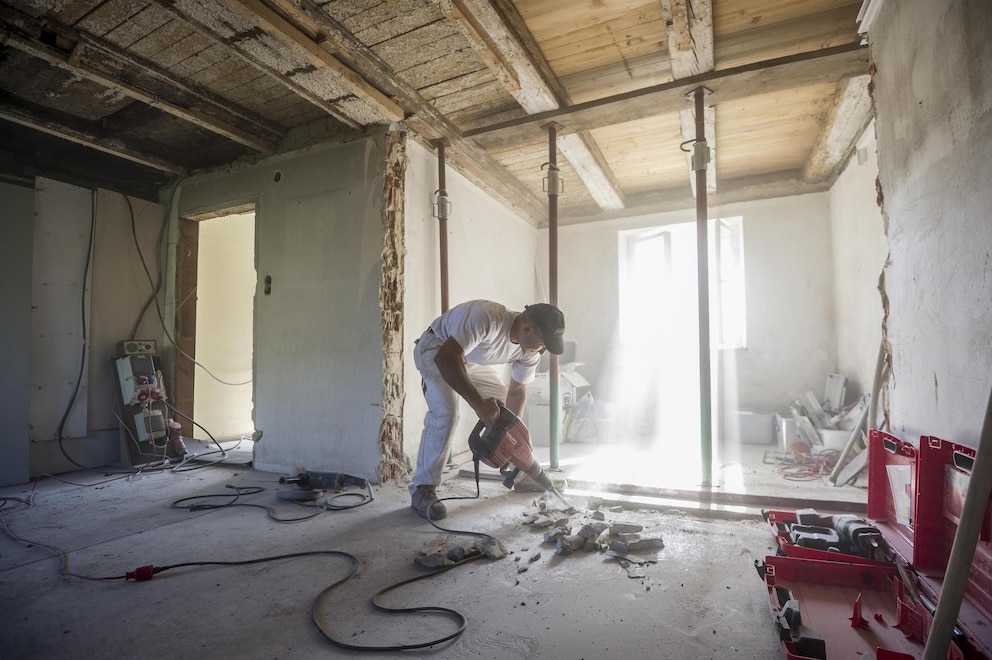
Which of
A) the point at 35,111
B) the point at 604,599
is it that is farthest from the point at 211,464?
the point at 604,599

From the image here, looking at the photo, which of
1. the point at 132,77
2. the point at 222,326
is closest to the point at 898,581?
the point at 132,77

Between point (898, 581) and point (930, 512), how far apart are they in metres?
0.26

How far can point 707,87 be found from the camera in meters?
3.15

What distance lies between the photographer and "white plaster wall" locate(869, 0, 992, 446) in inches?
60.6

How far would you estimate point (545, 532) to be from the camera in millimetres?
2430

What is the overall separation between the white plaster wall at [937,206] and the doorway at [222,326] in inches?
206

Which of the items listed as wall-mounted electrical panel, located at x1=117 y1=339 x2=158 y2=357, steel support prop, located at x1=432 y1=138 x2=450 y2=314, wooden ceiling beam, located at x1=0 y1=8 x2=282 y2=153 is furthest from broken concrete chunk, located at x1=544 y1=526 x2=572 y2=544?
wall-mounted electrical panel, located at x1=117 y1=339 x2=158 y2=357

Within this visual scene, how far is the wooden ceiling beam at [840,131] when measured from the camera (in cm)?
339

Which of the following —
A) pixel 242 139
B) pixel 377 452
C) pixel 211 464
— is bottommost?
pixel 211 464

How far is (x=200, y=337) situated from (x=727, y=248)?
243 inches

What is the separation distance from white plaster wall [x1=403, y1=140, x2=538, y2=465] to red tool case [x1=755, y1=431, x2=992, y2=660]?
2585 mm

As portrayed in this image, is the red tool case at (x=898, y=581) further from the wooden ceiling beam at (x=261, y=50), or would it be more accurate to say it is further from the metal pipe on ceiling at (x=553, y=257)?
the wooden ceiling beam at (x=261, y=50)

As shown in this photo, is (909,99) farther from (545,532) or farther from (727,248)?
(727,248)

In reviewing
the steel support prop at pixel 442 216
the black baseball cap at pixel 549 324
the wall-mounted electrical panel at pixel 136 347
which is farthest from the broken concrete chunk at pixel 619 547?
the wall-mounted electrical panel at pixel 136 347
